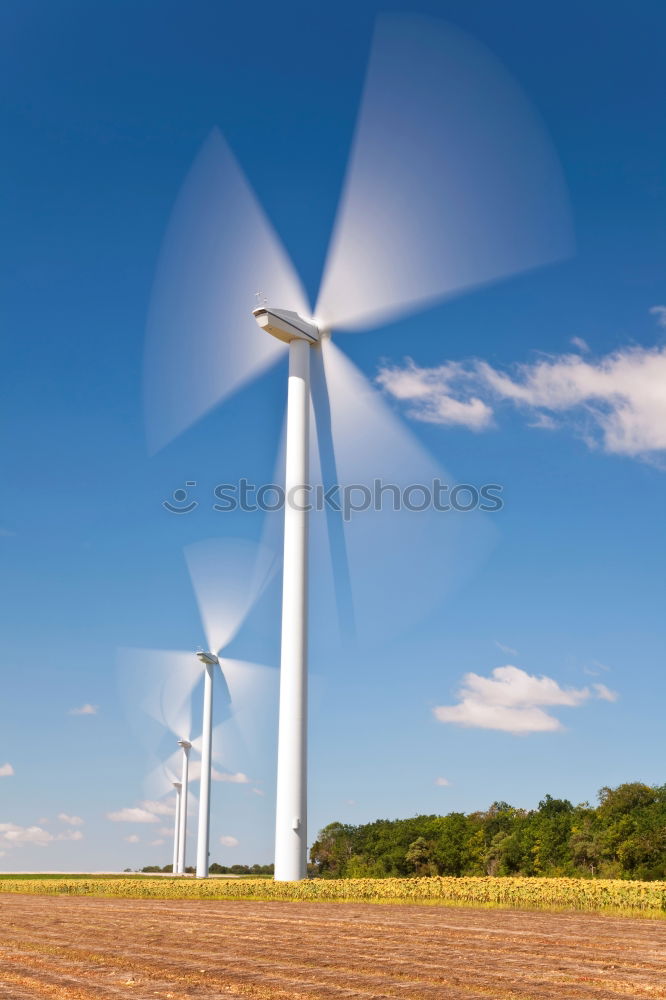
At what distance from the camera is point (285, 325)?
45.8 m

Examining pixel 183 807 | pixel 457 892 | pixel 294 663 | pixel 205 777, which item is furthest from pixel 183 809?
pixel 457 892

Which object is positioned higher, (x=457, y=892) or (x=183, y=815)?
(x=183, y=815)

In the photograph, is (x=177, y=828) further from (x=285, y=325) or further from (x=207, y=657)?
(x=285, y=325)

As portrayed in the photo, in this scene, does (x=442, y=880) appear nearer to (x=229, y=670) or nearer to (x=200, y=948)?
(x=200, y=948)

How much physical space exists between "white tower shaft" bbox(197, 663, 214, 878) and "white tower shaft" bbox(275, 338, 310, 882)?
34218mm

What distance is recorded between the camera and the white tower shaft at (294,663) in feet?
129

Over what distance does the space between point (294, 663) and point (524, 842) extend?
318 ft

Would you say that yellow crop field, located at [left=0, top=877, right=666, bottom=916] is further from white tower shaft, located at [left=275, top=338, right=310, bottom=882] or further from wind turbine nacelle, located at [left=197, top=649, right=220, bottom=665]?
wind turbine nacelle, located at [left=197, top=649, right=220, bottom=665]

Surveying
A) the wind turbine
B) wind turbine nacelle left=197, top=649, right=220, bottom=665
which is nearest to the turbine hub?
wind turbine nacelle left=197, top=649, right=220, bottom=665

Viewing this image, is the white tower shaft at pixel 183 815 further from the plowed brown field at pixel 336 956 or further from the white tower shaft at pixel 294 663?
the plowed brown field at pixel 336 956

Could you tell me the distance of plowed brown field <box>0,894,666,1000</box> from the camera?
12.4 m

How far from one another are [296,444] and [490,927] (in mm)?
26013

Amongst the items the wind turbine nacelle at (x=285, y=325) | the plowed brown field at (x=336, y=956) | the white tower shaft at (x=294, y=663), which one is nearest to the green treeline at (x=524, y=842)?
the white tower shaft at (x=294, y=663)

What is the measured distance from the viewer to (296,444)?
4431 centimetres
